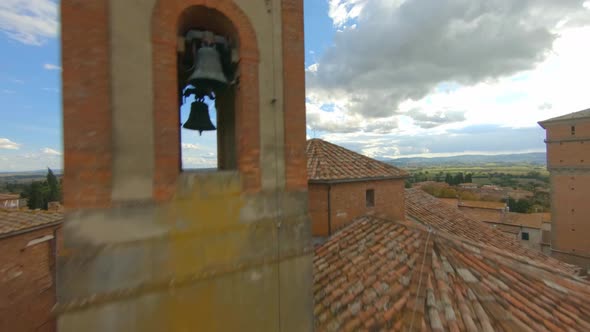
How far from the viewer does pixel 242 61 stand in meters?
3.58

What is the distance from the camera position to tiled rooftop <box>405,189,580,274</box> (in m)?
8.50

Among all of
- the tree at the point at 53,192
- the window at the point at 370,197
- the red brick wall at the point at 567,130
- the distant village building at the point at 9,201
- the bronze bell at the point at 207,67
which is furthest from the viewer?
the tree at the point at 53,192

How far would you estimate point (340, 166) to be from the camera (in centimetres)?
789

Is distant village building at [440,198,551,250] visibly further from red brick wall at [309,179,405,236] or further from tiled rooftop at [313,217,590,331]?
tiled rooftop at [313,217,590,331]

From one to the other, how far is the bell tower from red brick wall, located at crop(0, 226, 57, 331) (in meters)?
7.73

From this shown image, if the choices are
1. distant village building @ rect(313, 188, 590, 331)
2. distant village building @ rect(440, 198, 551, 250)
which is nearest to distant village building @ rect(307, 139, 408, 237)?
distant village building @ rect(313, 188, 590, 331)

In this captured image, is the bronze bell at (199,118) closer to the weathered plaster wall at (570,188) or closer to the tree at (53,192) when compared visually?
the weathered plaster wall at (570,188)

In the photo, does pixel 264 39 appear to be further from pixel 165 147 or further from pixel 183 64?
pixel 165 147

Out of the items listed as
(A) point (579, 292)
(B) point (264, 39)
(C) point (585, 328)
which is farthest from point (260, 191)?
(A) point (579, 292)

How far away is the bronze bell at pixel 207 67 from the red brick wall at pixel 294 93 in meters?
1.00

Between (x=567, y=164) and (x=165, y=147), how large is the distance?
29831mm

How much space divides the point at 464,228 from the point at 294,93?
9.42m

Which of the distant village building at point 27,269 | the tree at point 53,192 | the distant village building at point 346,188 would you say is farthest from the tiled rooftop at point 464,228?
the tree at point 53,192

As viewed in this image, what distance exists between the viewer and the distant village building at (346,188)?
23.5 feet
